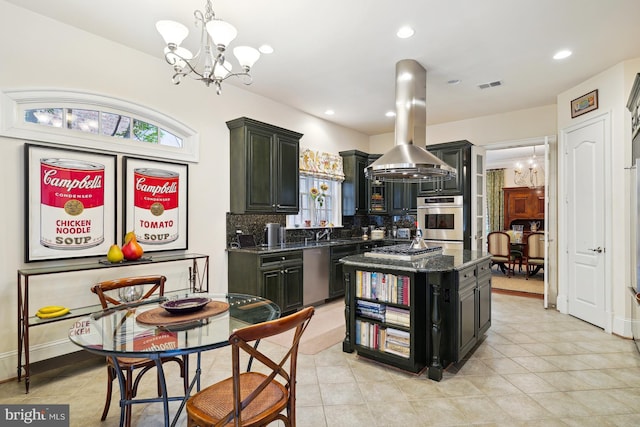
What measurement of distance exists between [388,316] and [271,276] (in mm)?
1691

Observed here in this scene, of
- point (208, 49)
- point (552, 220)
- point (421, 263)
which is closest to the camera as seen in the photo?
point (208, 49)

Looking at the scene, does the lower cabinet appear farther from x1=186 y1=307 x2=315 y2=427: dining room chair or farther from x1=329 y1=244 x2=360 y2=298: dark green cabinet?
x1=186 y1=307 x2=315 y2=427: dining room chair

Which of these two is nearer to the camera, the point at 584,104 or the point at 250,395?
the point at 250,395

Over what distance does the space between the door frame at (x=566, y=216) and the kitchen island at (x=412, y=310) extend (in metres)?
2.04

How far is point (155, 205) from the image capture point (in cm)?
353

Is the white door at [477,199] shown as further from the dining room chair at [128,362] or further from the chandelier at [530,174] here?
the dining room chair at [128,362]

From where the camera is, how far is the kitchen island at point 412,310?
272 cm

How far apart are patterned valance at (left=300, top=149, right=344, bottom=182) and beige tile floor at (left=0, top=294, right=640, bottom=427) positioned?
9.65 ft

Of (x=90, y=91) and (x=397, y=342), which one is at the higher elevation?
(x=90, y=91)

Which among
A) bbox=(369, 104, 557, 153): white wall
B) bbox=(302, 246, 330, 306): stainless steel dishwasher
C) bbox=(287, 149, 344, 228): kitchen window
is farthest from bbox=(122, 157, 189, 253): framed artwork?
bbox=(369, 104, 557, 153): white wall

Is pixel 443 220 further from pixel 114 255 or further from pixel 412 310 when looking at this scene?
pixel 114 255

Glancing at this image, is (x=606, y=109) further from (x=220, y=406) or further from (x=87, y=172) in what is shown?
(x=87, y=172)

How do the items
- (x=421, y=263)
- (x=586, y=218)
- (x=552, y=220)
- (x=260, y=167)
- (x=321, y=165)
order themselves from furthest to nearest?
(x=321, y=165) → (x=552, y=220) → (x=260, y=167) → (x=586, y=218) → (x=421, y=263)

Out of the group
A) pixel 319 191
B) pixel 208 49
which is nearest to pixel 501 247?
pixel 319 191
